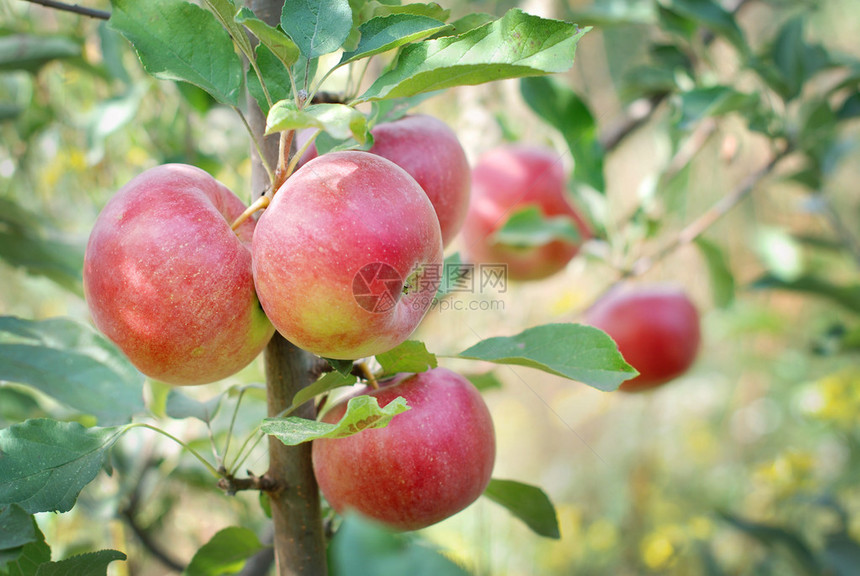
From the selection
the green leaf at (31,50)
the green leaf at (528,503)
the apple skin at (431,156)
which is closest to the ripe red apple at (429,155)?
the apple skin at (431,156)

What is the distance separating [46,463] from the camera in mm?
423

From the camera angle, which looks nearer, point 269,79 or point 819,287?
→ point 269,79

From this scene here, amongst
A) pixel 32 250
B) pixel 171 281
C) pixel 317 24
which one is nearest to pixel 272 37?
pixel 317 24

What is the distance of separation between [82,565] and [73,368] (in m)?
0.22

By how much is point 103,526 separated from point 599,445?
1.62m

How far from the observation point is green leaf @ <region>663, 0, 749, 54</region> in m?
0.98

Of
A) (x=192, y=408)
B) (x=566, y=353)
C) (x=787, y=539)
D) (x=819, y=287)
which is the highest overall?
(x=566, y=353)

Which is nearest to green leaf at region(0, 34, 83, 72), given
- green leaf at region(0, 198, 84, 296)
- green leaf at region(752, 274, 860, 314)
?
green leaf at region(0, 198, 84, 296)

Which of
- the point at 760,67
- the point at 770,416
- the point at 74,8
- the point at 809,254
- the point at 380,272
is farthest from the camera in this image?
the point at 770,416

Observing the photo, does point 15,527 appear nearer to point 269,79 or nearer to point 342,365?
point 342,365

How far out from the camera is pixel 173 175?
0.43 m

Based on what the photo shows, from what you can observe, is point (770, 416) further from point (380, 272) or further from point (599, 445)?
point (380, 272)

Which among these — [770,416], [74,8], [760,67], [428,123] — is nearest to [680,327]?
[760,67]

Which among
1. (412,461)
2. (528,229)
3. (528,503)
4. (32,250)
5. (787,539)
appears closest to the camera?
(412,461)
